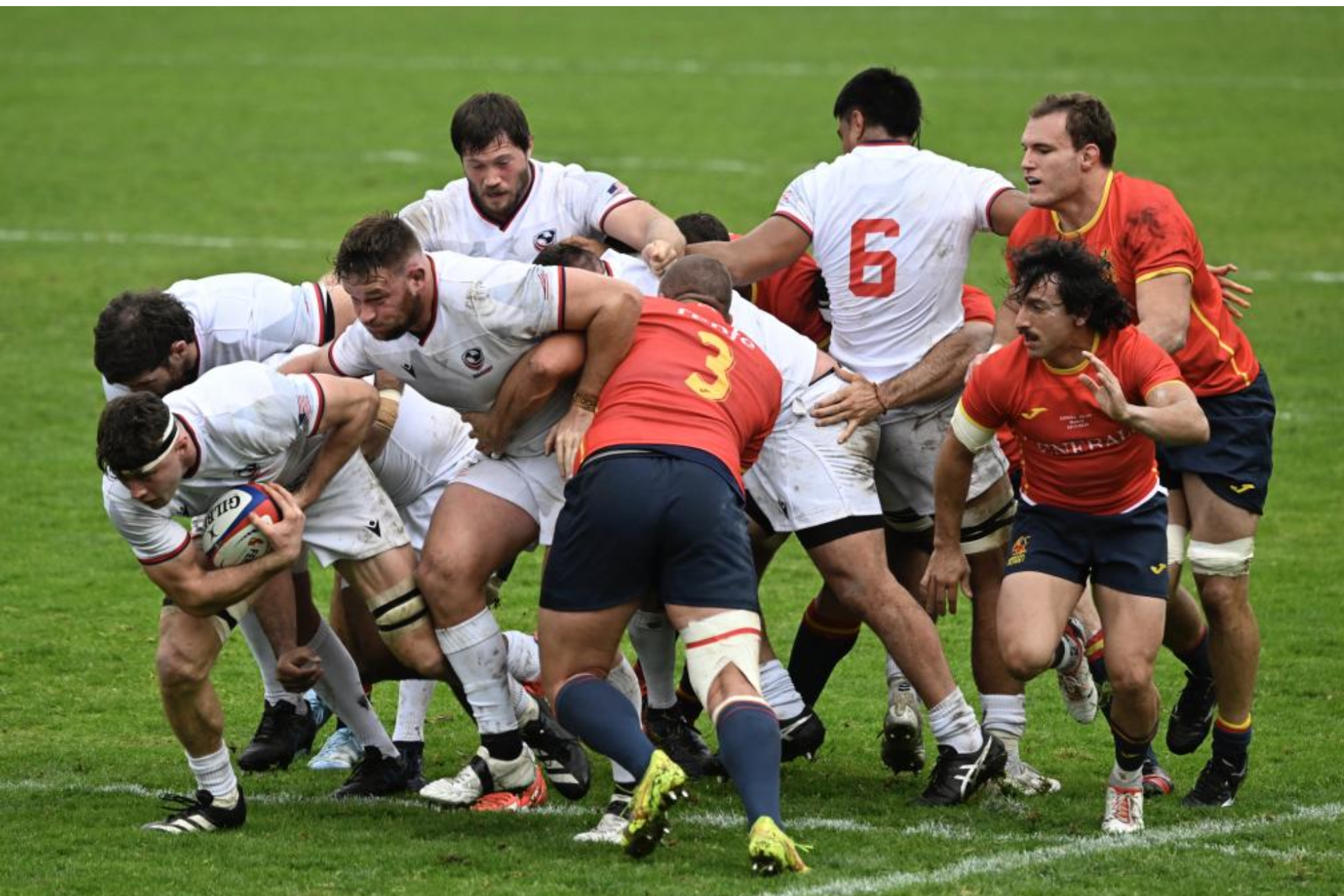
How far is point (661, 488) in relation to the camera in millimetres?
6480

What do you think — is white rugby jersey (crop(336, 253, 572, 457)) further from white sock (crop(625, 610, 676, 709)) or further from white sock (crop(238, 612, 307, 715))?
white sock (crop(238, 612, 307, 715))

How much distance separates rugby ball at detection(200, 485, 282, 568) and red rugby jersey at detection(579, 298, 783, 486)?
111 cm

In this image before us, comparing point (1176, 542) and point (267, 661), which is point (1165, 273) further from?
point (267, 661)

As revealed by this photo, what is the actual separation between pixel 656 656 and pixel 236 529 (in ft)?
6.70

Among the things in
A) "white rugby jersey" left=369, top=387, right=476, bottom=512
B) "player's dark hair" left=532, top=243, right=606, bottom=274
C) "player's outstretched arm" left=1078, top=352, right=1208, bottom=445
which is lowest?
"white rugby jersey" left=369, top=387, right=476, bottom=512

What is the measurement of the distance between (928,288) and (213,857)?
3.63 m

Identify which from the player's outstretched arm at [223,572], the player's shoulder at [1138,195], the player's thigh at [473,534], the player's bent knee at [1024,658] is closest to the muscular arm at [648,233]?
the player's thigh at [473,534]

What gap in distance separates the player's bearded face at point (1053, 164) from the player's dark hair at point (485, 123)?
2.17 m

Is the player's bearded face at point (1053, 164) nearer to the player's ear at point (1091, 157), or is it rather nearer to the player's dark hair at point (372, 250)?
the player's ear at point (1091, 157)

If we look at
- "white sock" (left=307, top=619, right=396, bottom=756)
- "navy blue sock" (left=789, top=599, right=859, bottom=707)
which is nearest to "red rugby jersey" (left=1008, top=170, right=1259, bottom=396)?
"navy blue sock" (left=789, top=599, right=859, bottom=707)

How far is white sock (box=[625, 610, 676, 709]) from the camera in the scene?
8102 millimetres

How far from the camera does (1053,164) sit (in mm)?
7426

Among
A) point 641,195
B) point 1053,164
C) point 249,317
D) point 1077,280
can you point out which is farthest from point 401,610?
point 641,195

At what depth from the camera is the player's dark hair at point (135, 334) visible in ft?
23.3
